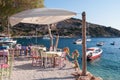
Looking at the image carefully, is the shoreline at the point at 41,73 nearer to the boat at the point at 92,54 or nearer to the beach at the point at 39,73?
the beach at the point at 39,73

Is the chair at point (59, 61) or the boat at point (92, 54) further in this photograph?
the boat at point (92, 54)

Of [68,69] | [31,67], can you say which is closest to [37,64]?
[31,67]

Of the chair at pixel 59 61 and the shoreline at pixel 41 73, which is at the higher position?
the chair at pixel 59 61

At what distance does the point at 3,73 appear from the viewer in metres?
11.7

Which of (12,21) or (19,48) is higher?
(12,21)

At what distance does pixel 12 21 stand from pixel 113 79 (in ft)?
41.7

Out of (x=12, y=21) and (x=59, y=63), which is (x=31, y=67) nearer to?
(x=59, y=63)

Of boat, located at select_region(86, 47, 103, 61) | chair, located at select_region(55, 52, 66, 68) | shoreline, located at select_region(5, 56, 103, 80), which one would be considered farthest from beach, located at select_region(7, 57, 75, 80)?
boat, located at select_region(86, 47, 103, 61)

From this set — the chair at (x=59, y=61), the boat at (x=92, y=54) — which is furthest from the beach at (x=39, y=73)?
the boat at (x=92, y=54)

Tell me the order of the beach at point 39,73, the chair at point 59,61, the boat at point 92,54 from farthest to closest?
the boat at point 92,54
the chair at point 59,61
the beach at point 39,73

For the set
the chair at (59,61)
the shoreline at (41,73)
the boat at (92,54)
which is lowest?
the boat at (92,54)

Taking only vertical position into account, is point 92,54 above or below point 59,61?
below

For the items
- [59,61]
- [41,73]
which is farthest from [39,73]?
[59,61]

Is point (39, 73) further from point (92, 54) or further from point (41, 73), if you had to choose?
point (92, 54)
